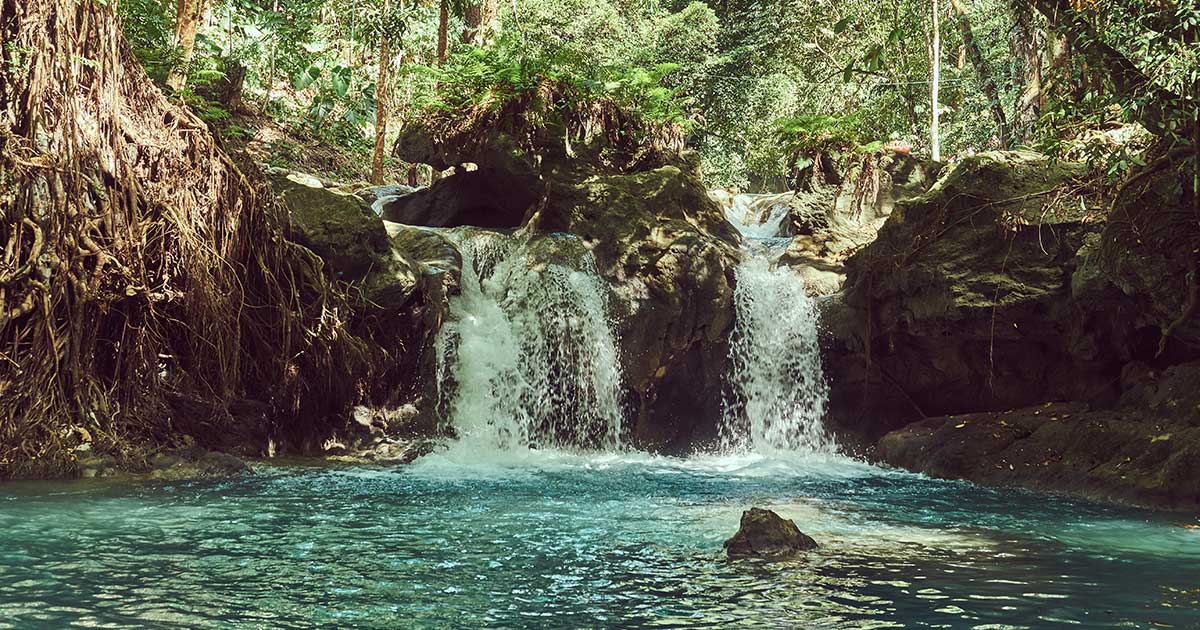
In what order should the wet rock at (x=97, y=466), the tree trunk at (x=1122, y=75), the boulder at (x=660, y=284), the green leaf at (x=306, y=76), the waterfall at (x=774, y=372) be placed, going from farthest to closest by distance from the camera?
1. the waterfall at (x=774, y=372)
2. the boulder at (x=660, y=284)
3. the wet rock at (x=97, y=466)
4. the tree trunk at (x=1122, y=75)
5. the green leaf at (x=306, y=76)

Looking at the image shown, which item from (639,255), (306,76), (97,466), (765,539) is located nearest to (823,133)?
(639,255)

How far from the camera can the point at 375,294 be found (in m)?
12.7

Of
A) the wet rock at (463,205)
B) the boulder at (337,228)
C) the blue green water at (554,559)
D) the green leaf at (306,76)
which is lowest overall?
the blue green water at (554,559)

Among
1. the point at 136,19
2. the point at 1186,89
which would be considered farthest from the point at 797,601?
the point at 136,19

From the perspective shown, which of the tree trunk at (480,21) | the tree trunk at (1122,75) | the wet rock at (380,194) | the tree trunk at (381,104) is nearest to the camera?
the tree trunk at (1122,75)

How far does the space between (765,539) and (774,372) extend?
8.78 metres

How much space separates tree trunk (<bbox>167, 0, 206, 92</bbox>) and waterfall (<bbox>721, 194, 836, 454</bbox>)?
8304mm

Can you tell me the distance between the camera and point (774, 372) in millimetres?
15227

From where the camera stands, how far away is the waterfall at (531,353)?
13.7m

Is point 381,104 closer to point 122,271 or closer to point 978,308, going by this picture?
point 122,271

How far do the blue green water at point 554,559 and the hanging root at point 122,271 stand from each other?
1.22 meters

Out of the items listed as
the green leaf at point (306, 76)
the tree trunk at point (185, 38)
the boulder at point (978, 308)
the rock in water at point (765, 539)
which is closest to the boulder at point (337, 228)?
the tree trunk at point (185, 38)

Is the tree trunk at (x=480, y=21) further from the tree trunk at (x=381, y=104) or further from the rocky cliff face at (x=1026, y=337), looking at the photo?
the rocky cliff face at (x=1026, y=337)

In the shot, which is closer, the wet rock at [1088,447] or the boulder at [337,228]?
the wet rock at [1088,447]
